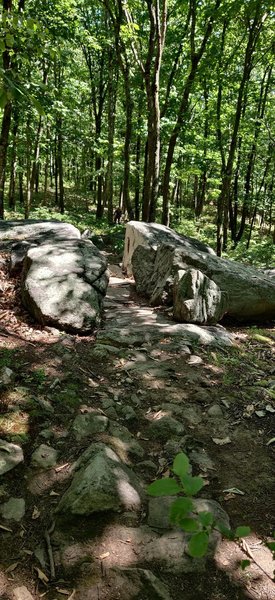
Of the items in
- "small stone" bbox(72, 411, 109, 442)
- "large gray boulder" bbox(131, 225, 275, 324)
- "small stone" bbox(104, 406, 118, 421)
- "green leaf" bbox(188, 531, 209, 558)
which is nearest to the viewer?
"green leaf" bbox(188, 531, 209, 558)

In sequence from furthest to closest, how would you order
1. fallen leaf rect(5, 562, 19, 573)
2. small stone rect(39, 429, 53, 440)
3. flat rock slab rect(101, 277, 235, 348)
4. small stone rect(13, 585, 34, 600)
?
flat rock slab rect(101, 277, 235, 348), small stone rect(39, 429, 53, 440), fallen leaf rect(5, 562, 19, 573), small stone rect(13, 585, 34, 600)

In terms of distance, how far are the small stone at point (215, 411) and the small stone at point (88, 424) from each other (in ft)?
3.75

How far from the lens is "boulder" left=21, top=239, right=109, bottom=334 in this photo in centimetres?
527

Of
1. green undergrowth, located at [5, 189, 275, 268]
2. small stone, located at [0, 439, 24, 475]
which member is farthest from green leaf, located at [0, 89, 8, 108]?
green undergrowth, located at [5, 189, 275, 268]

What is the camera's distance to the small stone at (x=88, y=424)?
331cm

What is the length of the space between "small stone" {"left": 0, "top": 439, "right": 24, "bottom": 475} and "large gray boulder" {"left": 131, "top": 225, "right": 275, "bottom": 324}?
3919 millimetres

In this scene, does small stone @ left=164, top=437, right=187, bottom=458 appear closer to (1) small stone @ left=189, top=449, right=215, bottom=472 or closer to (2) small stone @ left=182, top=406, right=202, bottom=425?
(1) small stone @ left=189, top=449, right=215, bottom=472

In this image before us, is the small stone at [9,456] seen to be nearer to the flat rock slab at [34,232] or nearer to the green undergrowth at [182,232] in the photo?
the flat rock slab at [34,232]

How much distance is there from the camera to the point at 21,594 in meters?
2.02

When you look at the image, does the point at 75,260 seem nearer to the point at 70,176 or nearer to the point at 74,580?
the point at 74,580

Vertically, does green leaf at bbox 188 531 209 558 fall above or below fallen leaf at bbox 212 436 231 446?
above

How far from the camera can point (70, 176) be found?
40.8m

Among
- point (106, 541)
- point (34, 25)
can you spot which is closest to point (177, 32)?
point (34, 25)

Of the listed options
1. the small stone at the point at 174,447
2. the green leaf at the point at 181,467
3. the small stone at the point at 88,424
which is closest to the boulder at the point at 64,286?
the small stone at the point at 88,424
